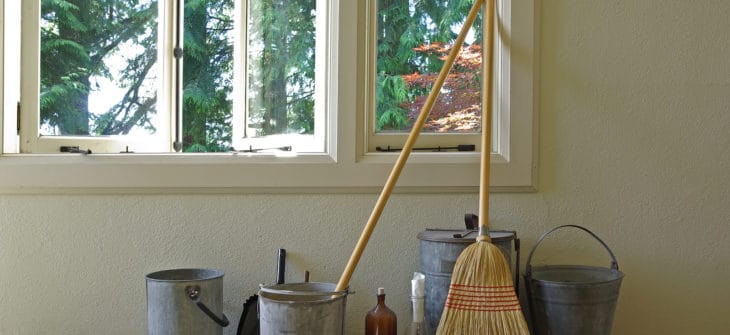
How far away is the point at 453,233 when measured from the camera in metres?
2.33

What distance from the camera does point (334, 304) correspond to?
208cm

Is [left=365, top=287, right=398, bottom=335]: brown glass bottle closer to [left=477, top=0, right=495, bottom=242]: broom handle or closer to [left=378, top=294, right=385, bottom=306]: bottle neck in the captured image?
[left=378, top=294, right=385, bottom=306]: bottle neck

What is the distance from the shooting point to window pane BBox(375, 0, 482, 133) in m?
2.54

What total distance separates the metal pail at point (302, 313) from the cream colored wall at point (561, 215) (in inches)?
13.1

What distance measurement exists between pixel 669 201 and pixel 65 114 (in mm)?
1978

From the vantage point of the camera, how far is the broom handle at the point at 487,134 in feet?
7.27

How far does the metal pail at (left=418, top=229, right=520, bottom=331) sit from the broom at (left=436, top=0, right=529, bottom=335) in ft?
0.24

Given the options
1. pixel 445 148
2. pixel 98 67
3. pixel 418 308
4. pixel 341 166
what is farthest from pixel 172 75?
pixel 418 308

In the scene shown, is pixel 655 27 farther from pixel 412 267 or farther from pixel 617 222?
pixel 412 267

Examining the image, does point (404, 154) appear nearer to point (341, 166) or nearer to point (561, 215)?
point (341, 166)

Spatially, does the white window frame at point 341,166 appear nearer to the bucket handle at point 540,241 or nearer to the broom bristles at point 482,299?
the bucket handle at point 540,241

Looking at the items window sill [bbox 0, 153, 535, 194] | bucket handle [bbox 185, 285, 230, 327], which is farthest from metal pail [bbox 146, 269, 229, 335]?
window sill [bbox 0, 153, 535, 194]

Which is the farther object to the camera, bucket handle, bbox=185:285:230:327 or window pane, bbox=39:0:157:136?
window pane, bbox=39:0:157:136

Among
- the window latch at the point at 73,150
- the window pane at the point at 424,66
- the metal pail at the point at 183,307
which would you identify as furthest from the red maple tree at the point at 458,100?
the window latch at the point at 73,150
